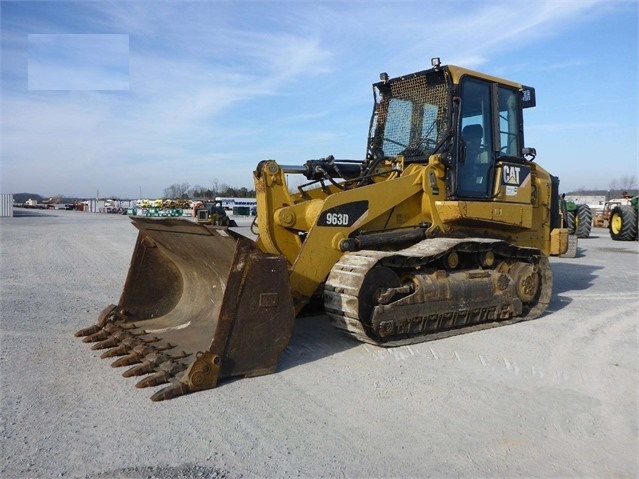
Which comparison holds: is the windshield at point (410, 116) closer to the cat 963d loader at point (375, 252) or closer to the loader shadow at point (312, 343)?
the cat 963d loader at point (375, 252)

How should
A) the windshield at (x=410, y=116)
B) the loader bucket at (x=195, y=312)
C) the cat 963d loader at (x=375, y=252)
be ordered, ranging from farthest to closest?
the windshield at (x=410, y=116)
the cat 963d loader at (x=375, y=252)
the loader bucket at (x=195, y=312)

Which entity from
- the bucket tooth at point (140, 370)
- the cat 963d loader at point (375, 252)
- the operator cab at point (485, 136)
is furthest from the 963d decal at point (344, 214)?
the bucket tooth at point (140, 370)

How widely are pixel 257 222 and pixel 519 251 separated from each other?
11.3 feet

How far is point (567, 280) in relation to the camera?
10469 mm

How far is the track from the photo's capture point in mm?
5340

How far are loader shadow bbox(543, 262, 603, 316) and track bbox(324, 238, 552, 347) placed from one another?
2.65 ft

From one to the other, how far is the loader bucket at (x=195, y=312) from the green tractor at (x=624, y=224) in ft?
62.3

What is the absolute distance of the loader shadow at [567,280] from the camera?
8.20 meters

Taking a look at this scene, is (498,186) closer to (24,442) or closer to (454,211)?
(454,211)

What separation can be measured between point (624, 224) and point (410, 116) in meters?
16.5

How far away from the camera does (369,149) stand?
7.65 m

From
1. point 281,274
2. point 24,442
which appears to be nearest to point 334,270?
point 281,274

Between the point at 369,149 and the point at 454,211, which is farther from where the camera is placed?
the point at 369,149

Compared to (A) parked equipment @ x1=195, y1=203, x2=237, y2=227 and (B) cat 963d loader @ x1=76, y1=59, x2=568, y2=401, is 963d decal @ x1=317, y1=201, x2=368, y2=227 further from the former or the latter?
(A) parked equipment @ x1=195, y1=203, x2=237, y2=227
